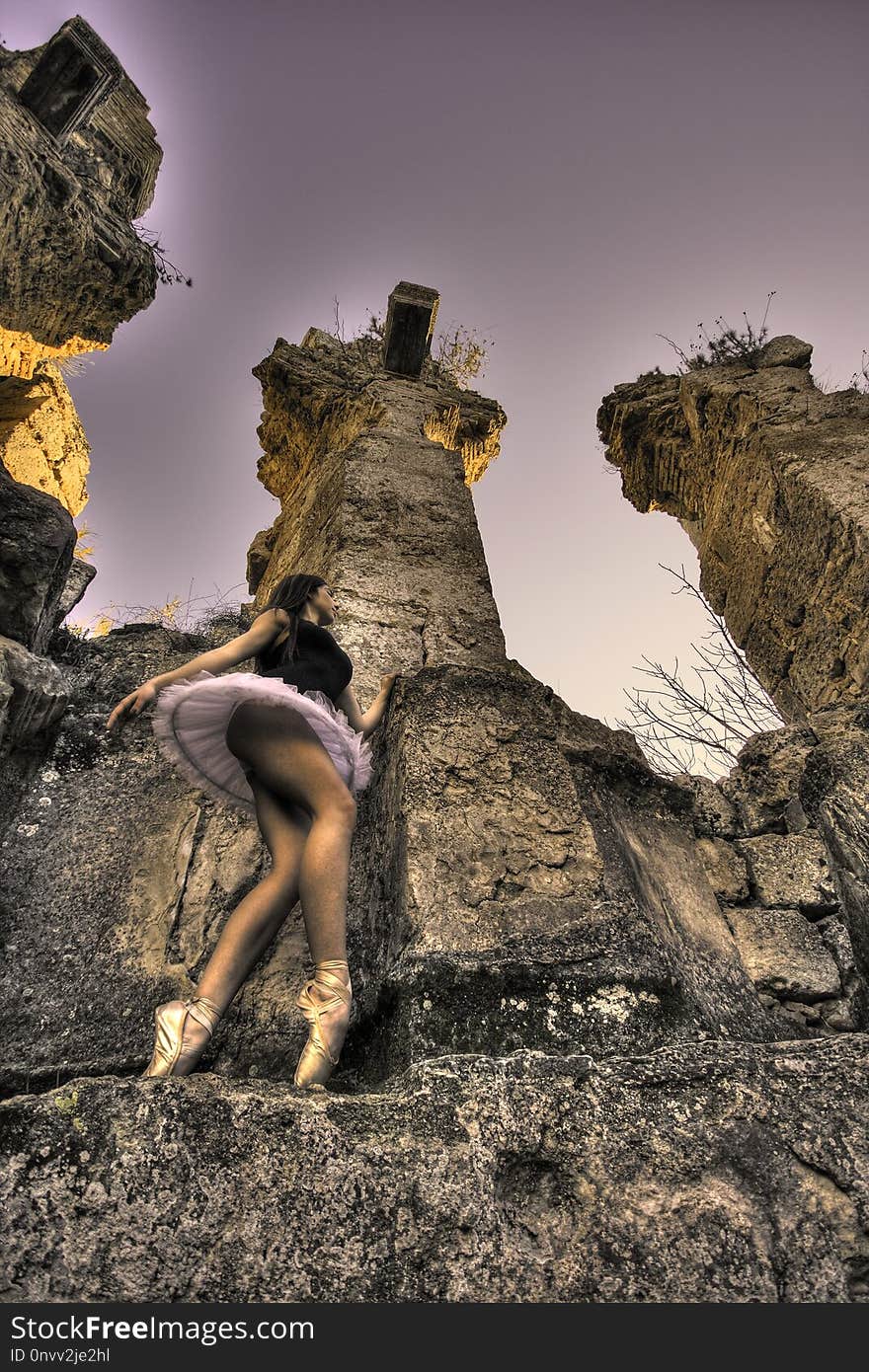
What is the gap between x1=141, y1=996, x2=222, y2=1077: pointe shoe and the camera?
169 cm

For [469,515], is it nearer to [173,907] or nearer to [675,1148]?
[173,907]

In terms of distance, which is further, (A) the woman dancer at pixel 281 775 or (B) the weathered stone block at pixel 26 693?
(B) the weathered stone block at pixel 26 693

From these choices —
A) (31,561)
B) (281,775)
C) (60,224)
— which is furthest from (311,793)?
(60,224)

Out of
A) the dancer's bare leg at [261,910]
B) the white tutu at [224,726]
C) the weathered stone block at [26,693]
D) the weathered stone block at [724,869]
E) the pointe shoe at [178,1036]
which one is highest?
the weathered stone block at [26,693]

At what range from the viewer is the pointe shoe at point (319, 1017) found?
169 centimetres

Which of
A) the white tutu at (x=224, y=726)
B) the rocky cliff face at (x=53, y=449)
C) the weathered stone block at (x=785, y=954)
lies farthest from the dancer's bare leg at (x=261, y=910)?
the rocky cliff face at (x=53, y=449)

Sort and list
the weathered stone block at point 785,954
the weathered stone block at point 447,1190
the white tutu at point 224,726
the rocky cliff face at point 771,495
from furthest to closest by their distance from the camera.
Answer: the rocky cliff face at point 771,495
the weathered stone block at point 785,954
the white tutu at point 224,726
the weathered stone block at point 447,1190

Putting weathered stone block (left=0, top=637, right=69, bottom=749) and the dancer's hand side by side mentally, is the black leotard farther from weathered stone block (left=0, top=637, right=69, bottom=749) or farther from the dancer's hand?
weathered stone block (left=0, top=637, right=69, bottom=749)

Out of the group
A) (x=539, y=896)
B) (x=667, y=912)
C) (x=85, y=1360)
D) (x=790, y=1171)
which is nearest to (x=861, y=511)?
(x=667, y=912)

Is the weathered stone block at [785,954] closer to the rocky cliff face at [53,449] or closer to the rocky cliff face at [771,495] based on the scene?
the rocky cliff face at [771,495]

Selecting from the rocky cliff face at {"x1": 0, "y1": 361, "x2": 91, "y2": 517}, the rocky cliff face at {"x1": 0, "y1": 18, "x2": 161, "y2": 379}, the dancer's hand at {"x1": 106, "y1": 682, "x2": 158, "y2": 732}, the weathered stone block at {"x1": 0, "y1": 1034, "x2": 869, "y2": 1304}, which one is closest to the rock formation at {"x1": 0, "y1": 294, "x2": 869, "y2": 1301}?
the weathered stone block at {"x1": 0, "y1": 1034, "x2": 869, "y2": 1304}

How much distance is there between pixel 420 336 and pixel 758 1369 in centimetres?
630

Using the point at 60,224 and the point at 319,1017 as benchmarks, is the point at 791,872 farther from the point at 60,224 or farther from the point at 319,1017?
the point at 60,224

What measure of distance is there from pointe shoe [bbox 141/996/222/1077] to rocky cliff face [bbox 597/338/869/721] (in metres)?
3.48
